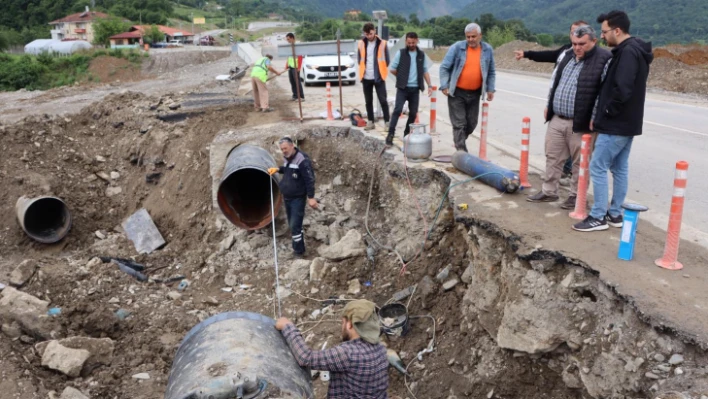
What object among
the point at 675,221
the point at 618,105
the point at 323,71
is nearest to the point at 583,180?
Result: the point at 618,105

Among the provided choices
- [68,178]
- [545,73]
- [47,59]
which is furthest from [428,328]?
[47,59]

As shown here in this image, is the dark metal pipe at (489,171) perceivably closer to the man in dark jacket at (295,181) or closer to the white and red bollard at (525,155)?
the white and red bollard at (525,155)

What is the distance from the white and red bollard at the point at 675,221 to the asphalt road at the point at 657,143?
2.82ft

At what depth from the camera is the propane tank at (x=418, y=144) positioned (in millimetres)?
8047

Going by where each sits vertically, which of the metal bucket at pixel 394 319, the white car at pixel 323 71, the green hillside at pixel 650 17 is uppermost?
the green hillside at pixel 650 17

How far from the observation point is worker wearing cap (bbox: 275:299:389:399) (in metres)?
3.86

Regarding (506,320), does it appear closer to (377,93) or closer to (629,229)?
(629,229)

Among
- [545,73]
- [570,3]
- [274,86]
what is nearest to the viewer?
[274,86]

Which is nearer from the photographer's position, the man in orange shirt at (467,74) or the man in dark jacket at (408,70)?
the man in orange shirt at (467,74)

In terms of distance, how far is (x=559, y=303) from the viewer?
15.4ft

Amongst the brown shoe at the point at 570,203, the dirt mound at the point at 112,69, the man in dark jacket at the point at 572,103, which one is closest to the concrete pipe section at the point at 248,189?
the man in dark jacket at the point at 572,103

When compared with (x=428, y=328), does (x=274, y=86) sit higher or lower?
higher

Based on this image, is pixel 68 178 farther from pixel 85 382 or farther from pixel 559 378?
pixel 559 378

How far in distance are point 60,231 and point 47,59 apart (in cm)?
3836
